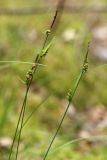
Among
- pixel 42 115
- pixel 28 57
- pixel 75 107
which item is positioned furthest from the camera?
pixel 28 57

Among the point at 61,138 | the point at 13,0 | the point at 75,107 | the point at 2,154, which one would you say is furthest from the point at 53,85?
the point at 13,0

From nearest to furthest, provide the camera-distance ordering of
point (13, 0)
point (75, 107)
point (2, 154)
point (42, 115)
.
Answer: point (2, 154) → point (42, 115) → point (75, 107) → point (13, 0)

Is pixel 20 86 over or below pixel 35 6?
below

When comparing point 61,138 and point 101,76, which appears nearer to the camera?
point 61,138

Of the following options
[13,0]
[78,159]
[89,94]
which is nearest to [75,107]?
[89,94]

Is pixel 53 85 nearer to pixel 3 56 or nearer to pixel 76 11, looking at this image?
pixel 3 56

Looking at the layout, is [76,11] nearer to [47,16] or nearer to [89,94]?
[47,16]

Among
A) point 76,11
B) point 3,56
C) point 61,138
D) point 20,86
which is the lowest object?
point 61,138
